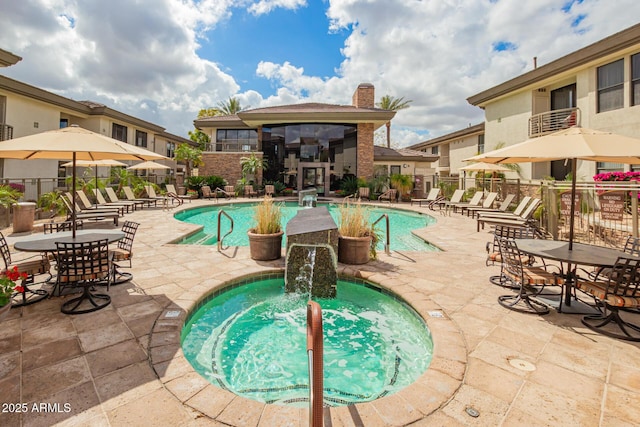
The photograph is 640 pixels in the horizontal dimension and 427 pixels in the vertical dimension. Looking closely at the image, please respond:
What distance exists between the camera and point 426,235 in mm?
9336

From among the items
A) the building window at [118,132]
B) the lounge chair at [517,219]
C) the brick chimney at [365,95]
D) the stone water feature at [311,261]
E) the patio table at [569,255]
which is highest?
the brick chimney at [365,95]

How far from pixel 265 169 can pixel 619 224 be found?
20.3 metres

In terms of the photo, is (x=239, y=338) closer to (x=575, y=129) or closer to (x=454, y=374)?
(x=454, y=374)

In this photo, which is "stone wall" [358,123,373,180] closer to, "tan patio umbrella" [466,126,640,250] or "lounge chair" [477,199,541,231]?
"lounge chair" [477,199,541,231]

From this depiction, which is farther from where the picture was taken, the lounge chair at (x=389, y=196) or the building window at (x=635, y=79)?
the lounge chair at (x=389, y=196)

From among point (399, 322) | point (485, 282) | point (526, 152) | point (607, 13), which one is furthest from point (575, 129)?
point (607, 13)

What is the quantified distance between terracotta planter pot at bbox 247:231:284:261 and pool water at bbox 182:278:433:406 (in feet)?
4.32

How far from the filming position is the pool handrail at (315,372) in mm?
1626

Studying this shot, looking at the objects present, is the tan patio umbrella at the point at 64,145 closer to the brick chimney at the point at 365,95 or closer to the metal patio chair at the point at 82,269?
the metal patio chair at the point at 82,269

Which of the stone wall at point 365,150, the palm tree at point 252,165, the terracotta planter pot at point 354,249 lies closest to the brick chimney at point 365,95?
the stone wall at point 365,150

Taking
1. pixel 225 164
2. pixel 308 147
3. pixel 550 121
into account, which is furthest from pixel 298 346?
pixel 225 164

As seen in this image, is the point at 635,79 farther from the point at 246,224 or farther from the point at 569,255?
the point at 246,224

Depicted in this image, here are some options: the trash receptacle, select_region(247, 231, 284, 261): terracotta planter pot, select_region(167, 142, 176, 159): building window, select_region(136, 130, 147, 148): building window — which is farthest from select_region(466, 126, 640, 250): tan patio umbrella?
select_region(167, 142, 176, 159): building window

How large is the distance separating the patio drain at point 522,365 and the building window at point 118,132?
2632cm
